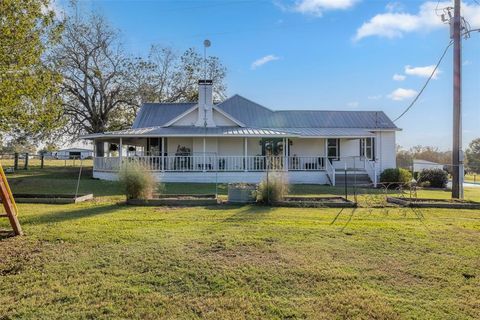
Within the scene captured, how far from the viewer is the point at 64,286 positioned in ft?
13.8

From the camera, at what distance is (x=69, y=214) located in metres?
8.32

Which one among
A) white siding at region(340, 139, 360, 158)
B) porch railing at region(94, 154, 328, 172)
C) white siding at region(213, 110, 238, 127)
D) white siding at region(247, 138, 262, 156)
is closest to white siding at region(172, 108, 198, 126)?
white siding at region(213, 110, 238, 127)

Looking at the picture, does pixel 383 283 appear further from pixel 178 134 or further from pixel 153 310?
pixel 178 134

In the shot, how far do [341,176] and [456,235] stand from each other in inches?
554

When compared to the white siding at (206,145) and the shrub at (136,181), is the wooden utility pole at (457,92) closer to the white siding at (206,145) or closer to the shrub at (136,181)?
the shrub at (136,181)

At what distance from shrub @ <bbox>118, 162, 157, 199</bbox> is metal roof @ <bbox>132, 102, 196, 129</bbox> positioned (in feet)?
48.3

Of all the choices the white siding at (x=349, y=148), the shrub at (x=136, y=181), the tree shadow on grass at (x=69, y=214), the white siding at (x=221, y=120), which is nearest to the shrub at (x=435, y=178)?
the white siding at (x=349, y=148)

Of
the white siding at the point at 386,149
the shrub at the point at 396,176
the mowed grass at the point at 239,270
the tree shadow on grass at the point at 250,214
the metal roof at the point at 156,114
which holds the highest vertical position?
the metal roof at the point at 156,114

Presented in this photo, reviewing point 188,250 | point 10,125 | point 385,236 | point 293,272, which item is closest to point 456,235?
point 385,236

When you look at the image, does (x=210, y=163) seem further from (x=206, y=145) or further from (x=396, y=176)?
(x=396, y=176)

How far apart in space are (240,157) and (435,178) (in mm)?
11359

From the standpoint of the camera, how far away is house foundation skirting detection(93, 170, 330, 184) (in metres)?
19.0

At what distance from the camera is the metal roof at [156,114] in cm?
2458

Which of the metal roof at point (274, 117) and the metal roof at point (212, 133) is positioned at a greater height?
the metal roof at point (274, 117)
